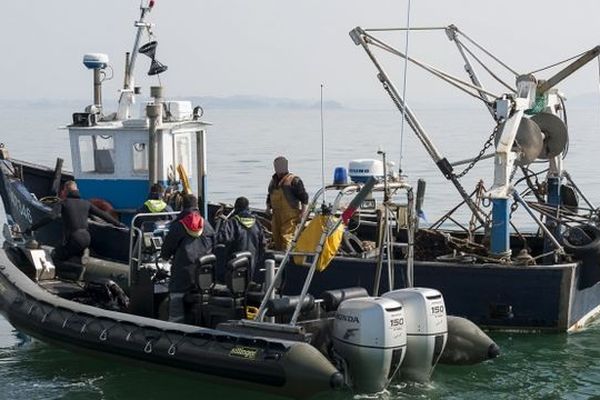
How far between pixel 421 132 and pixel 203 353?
5.45m

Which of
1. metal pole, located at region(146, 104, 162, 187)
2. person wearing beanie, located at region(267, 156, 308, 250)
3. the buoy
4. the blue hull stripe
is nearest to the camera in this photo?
the buoy

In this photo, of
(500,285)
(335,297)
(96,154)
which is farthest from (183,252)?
(96,154)

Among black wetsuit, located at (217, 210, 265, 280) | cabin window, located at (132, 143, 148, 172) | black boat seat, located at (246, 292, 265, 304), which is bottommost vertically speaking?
black boat seat, located at (246, 292, 265, 304)

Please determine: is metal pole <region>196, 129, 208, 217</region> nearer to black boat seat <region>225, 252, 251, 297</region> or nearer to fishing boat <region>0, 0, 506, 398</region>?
fishing boat <region>0, 0, 506, 398</region>

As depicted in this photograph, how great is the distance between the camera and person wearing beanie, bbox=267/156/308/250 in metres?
12.0

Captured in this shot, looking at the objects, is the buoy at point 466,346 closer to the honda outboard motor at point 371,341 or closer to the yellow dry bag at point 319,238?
the honda outboard motor at point 371,341

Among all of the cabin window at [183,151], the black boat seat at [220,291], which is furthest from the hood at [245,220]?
the cabin window at [183,151]

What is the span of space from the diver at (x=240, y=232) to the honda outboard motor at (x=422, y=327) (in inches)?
64.9

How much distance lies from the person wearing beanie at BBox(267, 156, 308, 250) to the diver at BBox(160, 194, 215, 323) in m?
2.30

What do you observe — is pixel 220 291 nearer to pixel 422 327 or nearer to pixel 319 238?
pixel 319 238

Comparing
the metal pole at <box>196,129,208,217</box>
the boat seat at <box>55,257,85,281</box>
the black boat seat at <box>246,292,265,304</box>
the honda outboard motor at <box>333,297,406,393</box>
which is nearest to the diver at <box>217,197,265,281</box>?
the black boat seat at <box>246,292,265,304</box>

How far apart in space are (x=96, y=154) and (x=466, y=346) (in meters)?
6.36

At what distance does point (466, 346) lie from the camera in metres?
9.41

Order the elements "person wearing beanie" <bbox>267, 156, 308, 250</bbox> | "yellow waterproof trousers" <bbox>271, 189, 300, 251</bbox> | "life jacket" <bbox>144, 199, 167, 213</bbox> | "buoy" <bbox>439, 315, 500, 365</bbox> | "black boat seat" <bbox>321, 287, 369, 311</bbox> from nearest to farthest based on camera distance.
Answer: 1. "black boat seat" <bbox>321, 287, 369, 311</bbox>
2. "buoy" <bbox>439, 315, 500, 365</bbox>
3. "life jacket" <bbox>144, 199, 167, 213</bbox>
4. "person wearing beanie" <bbox>267, 156, 308, 250</bbox>
5. "yellow waterproof trousers" <bbox>271, 189, 300, 251</bbox>
